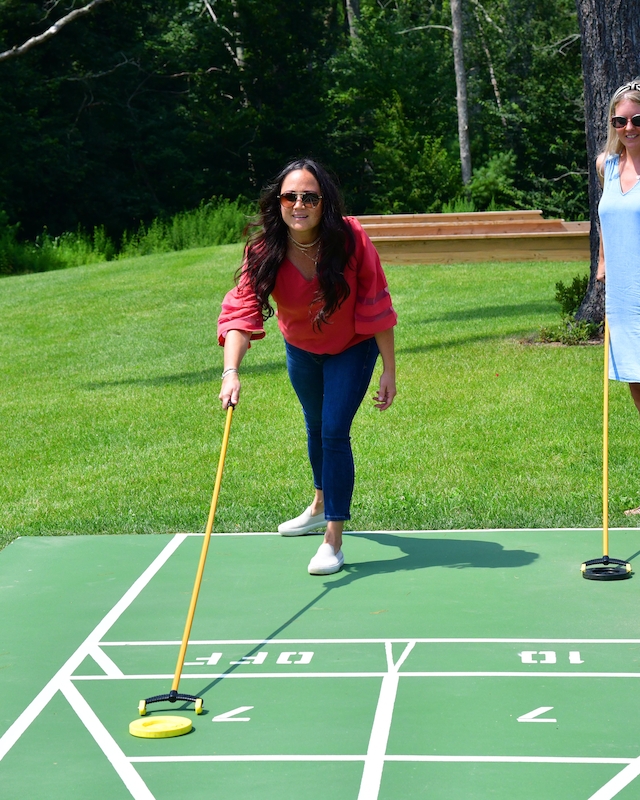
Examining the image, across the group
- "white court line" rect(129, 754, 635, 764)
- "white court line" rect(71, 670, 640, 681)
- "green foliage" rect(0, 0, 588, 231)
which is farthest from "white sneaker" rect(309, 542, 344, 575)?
"green foliage" rect(0, 0, 588, 231)

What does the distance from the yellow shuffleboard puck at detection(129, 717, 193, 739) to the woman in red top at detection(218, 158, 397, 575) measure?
4.60 ft

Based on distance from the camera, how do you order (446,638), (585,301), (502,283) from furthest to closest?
(502,283)
(585,301)
(446,638)

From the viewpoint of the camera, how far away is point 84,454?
8.39 meters

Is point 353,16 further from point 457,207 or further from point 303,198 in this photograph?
point 303,198

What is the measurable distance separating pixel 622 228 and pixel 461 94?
24.7m

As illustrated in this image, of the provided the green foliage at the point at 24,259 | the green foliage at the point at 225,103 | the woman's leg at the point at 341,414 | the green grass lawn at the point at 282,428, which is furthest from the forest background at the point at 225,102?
the woman's leg at the point at 341,414

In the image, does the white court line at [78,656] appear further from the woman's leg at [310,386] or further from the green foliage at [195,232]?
the green foliage at [195,232]

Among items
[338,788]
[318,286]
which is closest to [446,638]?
[338,788]

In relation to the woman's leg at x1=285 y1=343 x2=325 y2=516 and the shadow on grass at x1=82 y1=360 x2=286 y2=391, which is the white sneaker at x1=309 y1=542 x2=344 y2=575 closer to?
the woman's leg at x1=285 y1=343 x2=325 y2=516

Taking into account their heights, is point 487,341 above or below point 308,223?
below

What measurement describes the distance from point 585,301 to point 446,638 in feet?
25.8

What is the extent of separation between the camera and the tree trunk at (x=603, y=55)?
10344mm

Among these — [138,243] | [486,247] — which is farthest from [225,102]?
[486,247]

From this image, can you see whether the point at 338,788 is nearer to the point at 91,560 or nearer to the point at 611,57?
the point at 91,560
